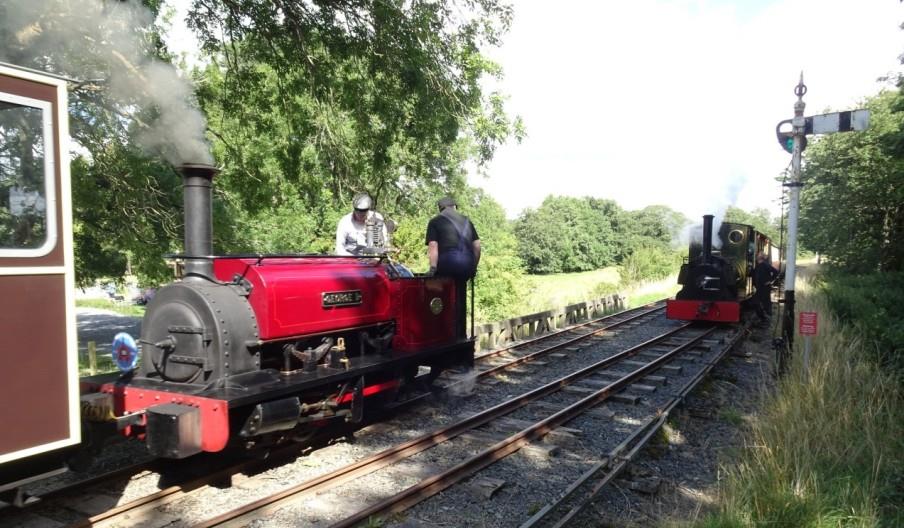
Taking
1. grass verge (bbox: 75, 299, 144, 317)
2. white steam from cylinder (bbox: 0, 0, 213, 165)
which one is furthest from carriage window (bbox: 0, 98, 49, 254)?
grass verge (bbox: 75, 299, 144, 317)

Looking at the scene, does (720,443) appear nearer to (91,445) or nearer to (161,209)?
(91,445)

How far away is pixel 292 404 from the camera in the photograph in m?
4.40

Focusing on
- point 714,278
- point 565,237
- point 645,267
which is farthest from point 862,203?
point 565,237

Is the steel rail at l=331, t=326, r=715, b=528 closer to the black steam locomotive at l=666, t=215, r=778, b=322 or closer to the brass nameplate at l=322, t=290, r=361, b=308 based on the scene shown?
the brass nameplate at l=322, t=290, r=361, b=308

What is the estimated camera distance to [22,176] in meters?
2.85

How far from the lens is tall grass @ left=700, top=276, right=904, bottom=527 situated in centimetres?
366

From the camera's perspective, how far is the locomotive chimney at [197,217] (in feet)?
15.1

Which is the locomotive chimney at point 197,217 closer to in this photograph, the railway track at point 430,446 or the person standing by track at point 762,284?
the railway track at point 430,446

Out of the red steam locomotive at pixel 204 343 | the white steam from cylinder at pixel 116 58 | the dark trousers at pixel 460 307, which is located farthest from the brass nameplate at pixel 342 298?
the white steam from cylinder at pixel 116 58

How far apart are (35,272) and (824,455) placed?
5646mm

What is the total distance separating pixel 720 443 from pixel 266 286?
15.6ft

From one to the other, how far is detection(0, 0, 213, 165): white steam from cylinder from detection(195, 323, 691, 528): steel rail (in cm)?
306

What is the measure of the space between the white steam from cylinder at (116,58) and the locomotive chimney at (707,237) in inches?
482

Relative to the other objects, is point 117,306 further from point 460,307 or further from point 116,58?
point 460,307
